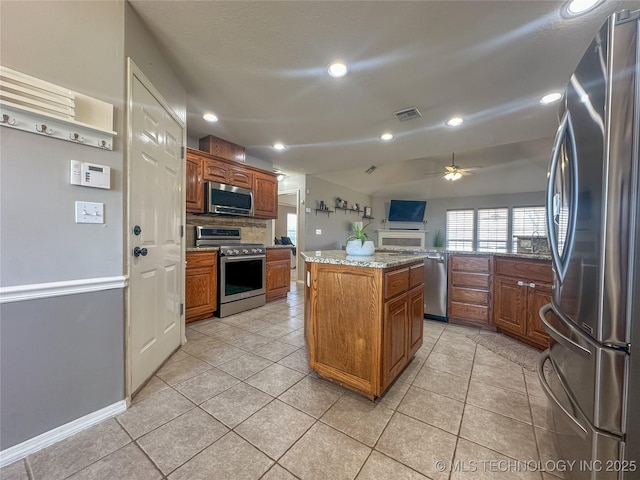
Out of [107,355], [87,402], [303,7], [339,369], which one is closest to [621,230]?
[339,369]

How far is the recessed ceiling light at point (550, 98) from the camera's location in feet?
7.67

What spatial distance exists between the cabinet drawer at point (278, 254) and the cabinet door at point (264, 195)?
0.64 meters

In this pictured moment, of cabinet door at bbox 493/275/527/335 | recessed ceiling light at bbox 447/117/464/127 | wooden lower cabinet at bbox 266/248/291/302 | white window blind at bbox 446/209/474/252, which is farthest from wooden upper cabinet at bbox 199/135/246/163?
white window blind at bbox 446/209/474/252

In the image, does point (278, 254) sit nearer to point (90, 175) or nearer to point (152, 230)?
point (152, 230)

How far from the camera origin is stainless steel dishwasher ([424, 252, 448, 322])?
3197 mm

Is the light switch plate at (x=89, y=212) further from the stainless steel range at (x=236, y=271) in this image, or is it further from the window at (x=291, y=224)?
the window at (x=291, y=224)

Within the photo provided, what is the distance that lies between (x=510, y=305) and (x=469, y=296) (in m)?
0.44

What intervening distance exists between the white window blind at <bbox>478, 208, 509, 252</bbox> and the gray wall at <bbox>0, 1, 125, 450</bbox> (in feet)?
27.3

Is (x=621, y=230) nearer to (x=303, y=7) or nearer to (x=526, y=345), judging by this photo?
(x=303, y=7)

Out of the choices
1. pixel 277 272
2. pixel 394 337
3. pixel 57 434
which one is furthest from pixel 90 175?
pixel 277 272

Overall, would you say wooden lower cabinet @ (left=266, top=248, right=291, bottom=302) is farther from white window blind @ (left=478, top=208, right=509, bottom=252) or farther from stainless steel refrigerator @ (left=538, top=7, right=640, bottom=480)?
white window blind @ (left=478, top=208, right=509, bottom=252)

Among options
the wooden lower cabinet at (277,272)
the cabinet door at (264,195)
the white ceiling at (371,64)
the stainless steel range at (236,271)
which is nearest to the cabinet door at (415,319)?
the white ceiling at (371,64)

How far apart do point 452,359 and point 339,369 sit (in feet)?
3.86

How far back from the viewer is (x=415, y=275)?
6.76 feet
